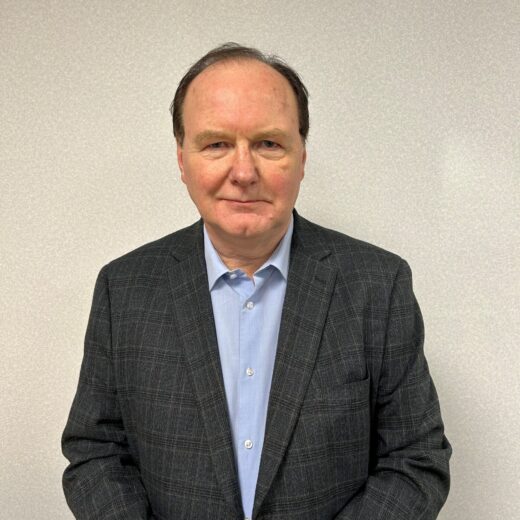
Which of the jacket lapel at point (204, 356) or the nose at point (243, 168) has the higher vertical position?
the nose at point (243, 168)

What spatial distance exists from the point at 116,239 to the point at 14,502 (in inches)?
34.8

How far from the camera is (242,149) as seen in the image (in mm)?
1344

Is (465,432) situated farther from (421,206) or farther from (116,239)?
(116,239)

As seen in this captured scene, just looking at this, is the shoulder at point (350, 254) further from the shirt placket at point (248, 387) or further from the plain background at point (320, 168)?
the plain background at point (320, 168)

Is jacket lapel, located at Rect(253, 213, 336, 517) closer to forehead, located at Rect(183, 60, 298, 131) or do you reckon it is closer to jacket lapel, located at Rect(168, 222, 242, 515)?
jacket lapel, located at Rect(168, 222, 242, 515)

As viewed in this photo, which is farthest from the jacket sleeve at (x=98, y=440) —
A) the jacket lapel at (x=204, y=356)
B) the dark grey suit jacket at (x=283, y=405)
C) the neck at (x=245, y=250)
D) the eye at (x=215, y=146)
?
Result: the eye at (x=215, y=146)

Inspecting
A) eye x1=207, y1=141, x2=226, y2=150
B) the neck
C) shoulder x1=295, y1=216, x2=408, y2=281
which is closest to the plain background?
shoulder x1=295, y1=216, x2=408, y2=281

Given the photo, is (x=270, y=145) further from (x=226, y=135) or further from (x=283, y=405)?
(x=283, y=405)

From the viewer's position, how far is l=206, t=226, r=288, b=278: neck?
144 cm

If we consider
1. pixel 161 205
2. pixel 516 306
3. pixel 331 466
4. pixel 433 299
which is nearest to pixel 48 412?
pixel 161 205

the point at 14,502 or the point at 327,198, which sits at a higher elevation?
the point at 327,198

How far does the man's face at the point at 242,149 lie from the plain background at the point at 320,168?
0.59 m

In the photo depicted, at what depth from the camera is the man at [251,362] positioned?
4.49 ft

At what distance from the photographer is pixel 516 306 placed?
76.2 inches
